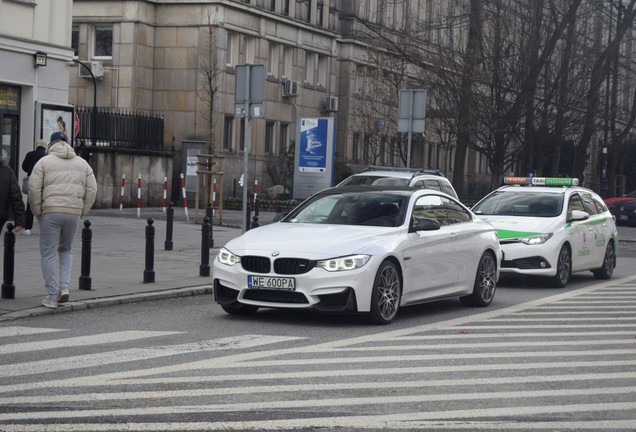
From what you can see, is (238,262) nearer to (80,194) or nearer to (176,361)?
(80,194)

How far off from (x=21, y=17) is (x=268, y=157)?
22280 millimetres

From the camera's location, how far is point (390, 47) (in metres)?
39.3

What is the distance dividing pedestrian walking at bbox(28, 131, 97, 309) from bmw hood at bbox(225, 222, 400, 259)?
1892 millimetres

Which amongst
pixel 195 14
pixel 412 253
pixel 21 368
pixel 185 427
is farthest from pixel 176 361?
pixel 195 14

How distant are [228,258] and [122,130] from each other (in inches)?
1068

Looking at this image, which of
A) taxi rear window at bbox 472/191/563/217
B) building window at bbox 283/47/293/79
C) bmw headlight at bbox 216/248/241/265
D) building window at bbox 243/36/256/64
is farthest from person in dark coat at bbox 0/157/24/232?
building window at bbox 283/47/293/79

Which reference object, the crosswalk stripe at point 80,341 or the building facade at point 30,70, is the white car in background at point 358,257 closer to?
the crosswalk stripe at point 80,341

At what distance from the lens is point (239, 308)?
521 inches

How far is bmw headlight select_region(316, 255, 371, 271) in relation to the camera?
12.4 m

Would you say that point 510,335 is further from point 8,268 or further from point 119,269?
point 119,269

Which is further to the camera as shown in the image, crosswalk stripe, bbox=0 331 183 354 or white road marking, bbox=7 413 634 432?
crosswalk stripe, bbox=0 331 183 354

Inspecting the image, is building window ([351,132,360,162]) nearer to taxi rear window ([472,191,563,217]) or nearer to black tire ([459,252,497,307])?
taxi rear window ([472,191,563,217])

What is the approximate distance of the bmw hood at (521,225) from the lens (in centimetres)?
1880

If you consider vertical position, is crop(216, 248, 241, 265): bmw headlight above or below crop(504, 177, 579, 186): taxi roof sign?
below
